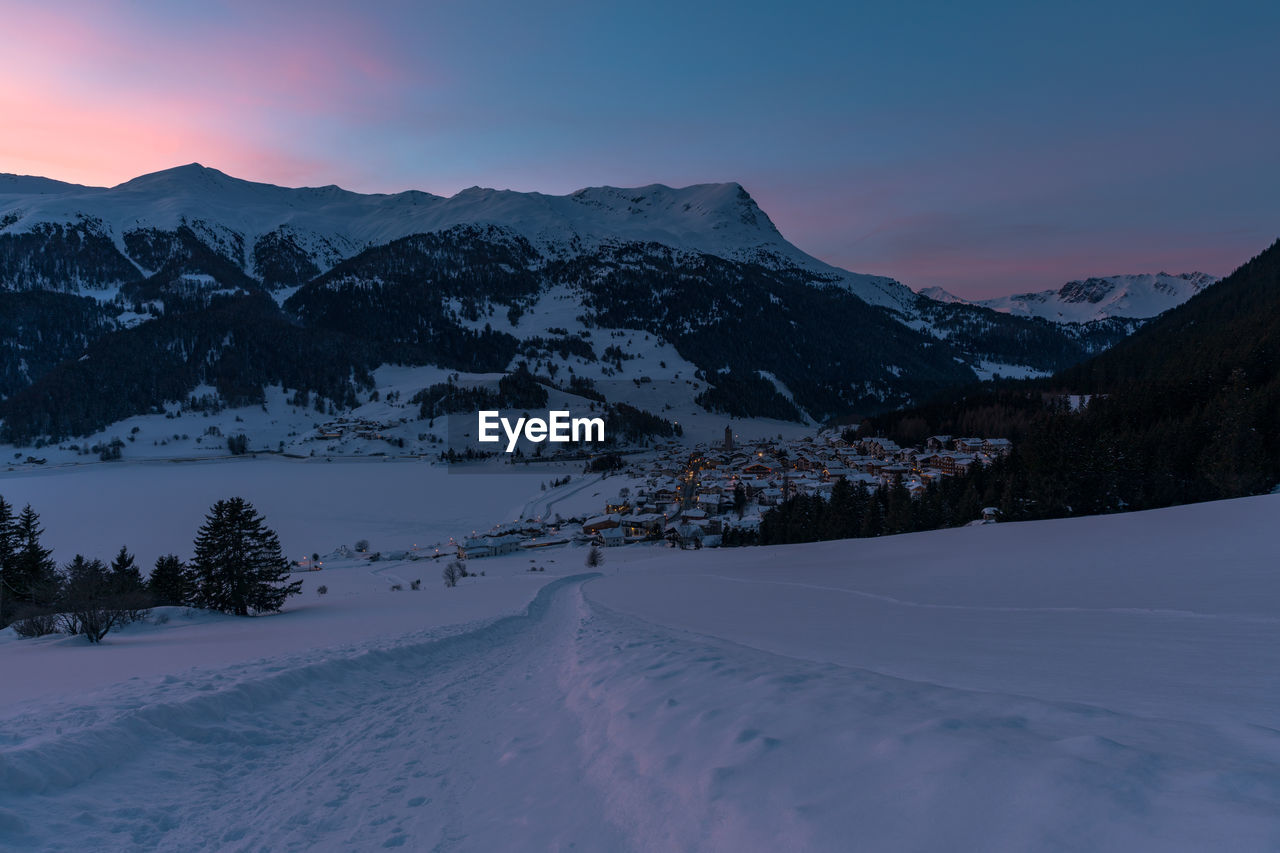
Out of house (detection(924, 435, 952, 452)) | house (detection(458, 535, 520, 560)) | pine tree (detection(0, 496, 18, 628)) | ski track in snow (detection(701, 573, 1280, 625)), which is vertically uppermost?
house (detection(924, 435, 952, 452))

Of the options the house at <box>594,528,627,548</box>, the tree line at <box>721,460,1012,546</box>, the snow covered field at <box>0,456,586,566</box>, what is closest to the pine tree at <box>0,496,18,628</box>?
the snow covered field at <box>0,456,586,566</box>

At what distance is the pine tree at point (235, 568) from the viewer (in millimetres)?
22141

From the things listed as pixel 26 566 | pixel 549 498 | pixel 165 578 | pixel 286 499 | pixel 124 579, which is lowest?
pixel 549 498

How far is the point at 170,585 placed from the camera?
985 inches

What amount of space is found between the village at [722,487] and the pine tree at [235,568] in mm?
29924

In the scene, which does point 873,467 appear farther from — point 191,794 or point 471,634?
point 191,794

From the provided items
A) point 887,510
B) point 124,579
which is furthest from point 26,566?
point 887,510

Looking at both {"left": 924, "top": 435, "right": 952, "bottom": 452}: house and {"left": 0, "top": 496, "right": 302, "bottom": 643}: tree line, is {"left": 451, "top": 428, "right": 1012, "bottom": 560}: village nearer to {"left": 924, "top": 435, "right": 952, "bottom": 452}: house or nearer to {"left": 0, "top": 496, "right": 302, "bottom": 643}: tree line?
{"left": 924, "top": 435, "right": 952, "bottom": 452}: house

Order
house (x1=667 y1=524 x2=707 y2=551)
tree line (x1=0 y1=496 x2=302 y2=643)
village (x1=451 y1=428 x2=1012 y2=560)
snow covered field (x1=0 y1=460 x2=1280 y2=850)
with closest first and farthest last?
snow covered field (x1=0 y1=460 x2=1280 y2=850), tree line (x1=0 y1=496 x2=302 y2=643), house (x1=667 y1=524 x2=707 y2=551), village (x1=451 y1=428 x2=1012 y2=560)

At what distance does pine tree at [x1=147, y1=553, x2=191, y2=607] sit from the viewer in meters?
23.7

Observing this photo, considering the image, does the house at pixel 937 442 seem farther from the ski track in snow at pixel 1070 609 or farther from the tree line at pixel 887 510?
the ski track in snow at pixel 1070 609

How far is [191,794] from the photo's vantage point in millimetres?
4355

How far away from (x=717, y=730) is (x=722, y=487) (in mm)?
74280

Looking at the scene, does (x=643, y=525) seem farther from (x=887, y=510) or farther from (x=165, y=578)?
(x=165, y=578)
